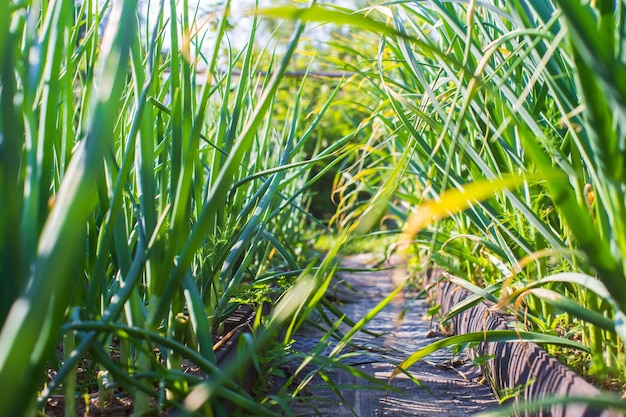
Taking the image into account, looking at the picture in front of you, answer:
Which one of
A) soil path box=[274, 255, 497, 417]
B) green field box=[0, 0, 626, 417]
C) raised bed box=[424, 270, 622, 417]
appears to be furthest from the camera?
soil path box=[274, 255, 497, 417]

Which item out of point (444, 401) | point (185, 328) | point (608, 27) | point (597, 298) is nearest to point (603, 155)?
point (608, 27)

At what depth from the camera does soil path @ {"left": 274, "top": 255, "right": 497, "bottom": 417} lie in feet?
3.76

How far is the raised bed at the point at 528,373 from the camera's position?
784mm

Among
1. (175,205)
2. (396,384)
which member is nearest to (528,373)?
(396,384)

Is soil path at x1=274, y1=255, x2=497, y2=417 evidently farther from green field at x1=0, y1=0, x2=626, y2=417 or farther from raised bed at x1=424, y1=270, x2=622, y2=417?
green field at x1=0, y1=0, x2=626, y2=417

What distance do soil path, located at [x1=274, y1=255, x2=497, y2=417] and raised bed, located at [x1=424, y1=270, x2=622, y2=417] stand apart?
0.07 metres

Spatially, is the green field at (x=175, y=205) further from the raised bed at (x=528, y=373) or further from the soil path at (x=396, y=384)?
the soil path at (x=396, y=384)

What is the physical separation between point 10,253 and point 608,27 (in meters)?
0.69

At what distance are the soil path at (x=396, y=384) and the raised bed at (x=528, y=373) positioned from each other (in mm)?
67

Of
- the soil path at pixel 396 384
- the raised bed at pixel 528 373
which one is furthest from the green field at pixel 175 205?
the soil path at pixel 396 384

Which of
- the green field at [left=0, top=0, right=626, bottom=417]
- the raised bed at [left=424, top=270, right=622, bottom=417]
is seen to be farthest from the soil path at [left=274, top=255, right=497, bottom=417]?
the green field at [left=0, top=0, right=626, bottom=417]

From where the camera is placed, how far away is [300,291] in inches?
34.1

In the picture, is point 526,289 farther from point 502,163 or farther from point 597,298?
point 502,163

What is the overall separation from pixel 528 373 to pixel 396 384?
409 millimetres
